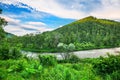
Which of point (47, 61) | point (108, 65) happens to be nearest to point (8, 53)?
point (47, 61)

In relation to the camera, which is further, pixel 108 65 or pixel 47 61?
pixel 47 61

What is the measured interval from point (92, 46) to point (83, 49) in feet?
16.4

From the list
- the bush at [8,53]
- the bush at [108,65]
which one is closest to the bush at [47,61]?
the bush at [108,65]

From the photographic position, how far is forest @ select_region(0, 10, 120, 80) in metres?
8.34

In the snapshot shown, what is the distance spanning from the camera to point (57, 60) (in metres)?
36.1

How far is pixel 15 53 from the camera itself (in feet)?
64.1

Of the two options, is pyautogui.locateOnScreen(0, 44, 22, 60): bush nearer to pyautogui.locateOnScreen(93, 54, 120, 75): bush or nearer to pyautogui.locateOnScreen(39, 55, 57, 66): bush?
pyautogui.locateOnScreen(39, 55, 57, 66): bush

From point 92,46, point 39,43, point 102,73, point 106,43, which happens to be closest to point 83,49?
point 92,46

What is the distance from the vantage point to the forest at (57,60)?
8338 mm

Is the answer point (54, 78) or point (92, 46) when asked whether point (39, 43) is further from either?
point (54, 78)

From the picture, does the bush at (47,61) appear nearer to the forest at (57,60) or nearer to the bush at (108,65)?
the forest at (57,60)

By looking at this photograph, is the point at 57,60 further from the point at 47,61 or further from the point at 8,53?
the point at 47,61

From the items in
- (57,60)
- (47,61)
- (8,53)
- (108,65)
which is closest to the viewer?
(108,65)

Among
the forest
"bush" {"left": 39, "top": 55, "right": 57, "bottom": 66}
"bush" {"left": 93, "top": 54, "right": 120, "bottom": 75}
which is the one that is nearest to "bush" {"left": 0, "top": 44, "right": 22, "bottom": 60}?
the forest
